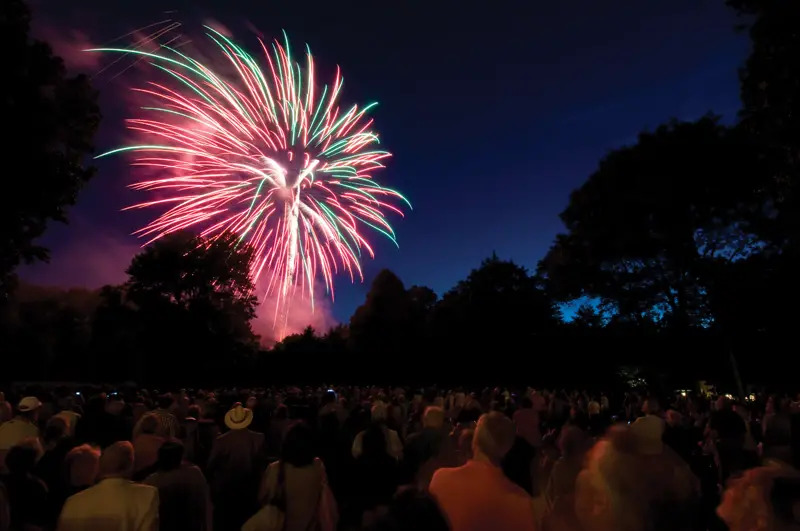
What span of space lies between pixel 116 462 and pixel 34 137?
53.5ft

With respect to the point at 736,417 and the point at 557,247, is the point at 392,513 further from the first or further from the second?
the point at 557,247

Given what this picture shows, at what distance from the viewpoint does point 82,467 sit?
4965 millimetres

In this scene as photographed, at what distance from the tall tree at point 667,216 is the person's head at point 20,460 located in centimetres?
2979

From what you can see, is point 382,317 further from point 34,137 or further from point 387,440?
point 387,440

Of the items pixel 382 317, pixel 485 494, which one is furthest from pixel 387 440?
→ pixel 382 317

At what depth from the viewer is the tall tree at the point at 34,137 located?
15.8m

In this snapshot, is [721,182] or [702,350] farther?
[702,350]

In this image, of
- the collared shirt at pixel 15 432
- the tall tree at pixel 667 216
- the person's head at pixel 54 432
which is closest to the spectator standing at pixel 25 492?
the person's head at pixel 54 432

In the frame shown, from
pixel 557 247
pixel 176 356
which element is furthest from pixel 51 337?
pixel 557 247

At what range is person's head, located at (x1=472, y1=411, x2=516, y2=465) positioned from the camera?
3.25 metres

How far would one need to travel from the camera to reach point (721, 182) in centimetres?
2867

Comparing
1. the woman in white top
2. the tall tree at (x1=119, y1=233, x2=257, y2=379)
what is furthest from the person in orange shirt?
the tall tree at (x1=119, y1=233, x2=257, y2=379)

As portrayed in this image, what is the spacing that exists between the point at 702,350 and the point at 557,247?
10069 mm

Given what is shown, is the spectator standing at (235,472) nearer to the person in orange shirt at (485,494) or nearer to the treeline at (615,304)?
the person in orange shirt at (485,494)
